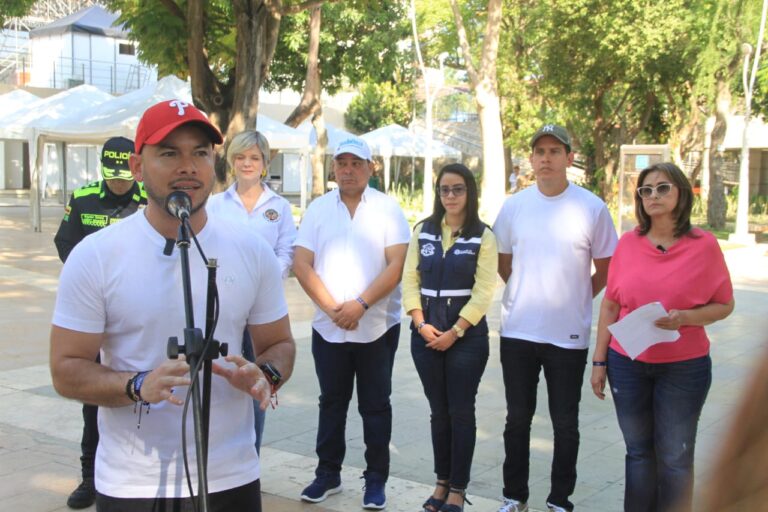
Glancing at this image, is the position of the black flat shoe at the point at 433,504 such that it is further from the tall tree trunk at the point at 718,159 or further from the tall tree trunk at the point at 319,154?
the tall tree trunk at the point at 319,154

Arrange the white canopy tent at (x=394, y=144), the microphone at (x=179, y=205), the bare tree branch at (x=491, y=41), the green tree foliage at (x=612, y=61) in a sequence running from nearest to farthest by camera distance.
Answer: the microphone at (x=179, y=205) < the bare tree branch at (x=491, y=41) < the green tree foliage at (x=612, y=61) < the white canopy tent at (x=394, y=144)

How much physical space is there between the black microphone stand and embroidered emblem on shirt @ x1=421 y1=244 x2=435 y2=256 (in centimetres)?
267

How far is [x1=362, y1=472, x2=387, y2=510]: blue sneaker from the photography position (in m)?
5.07

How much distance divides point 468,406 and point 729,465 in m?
4.13

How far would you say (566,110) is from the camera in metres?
35.8

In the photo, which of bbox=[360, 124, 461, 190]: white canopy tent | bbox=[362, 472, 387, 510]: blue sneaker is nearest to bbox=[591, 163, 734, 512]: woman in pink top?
bbox=[362, 472, 387, 510]: blue sneaker

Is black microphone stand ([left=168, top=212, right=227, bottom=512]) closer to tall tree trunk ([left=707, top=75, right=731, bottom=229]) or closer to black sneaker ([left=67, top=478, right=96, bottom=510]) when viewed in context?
black sneaker ([left=67, top=478, right=96, bottom=510])

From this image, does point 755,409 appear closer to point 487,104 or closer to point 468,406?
point 468,406

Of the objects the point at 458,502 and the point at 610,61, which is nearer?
the point at 458,502

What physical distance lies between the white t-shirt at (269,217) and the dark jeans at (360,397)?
0.63 meters

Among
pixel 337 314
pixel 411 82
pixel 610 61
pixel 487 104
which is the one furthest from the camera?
pixel 411 82

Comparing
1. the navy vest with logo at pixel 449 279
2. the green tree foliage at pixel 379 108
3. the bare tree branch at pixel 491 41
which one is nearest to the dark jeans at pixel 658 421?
the navy vest with logo at pixel 449 279

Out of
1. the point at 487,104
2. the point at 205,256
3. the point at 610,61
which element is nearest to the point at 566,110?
the point at 610,61

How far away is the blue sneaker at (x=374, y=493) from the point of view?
5066 millimetres
